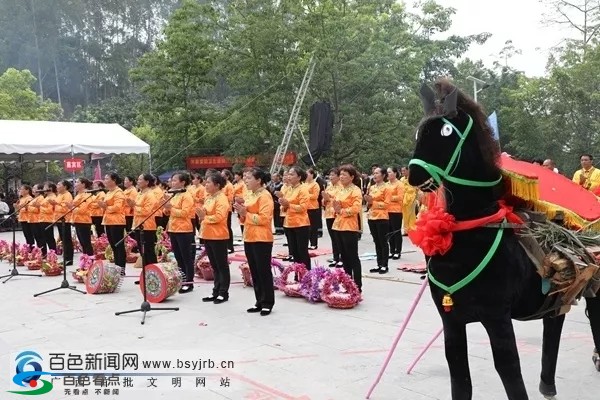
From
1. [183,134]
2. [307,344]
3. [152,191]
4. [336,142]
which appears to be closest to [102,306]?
[152,191]

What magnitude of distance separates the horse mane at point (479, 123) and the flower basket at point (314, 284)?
418cm

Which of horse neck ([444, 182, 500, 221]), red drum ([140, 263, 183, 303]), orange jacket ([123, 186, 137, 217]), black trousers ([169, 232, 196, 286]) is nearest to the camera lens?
horse neck ([444, 182, 500, 221])

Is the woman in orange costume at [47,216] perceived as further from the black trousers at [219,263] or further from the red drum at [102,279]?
the black trousers at [219,263]

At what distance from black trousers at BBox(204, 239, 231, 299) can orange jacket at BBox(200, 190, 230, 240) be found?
9 centimetres

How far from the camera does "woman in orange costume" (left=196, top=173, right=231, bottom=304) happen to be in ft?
22.6

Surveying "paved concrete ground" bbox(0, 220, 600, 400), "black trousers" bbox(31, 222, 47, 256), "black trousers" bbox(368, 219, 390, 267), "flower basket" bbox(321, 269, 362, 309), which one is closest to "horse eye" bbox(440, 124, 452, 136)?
"paved concrete ground" bbox(0, 220, 600, 400)

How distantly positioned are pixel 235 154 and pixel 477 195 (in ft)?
62.0

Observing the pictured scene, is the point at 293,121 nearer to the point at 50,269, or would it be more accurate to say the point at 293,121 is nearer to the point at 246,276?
the point at 50,269

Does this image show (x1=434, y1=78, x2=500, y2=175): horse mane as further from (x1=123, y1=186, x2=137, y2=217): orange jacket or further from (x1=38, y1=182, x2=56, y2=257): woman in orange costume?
(x1=38, y1=182, x2=56, y2=257): woman in orange costume

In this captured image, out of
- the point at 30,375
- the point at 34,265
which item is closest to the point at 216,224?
the point at 30,375

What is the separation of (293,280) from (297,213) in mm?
929

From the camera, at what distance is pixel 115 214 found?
8.89 m

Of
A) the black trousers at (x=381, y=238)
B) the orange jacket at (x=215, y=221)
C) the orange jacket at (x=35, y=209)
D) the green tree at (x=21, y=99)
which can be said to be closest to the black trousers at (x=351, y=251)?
the orange jacket at (x=215, y=221)

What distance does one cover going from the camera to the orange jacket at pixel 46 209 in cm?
1107
